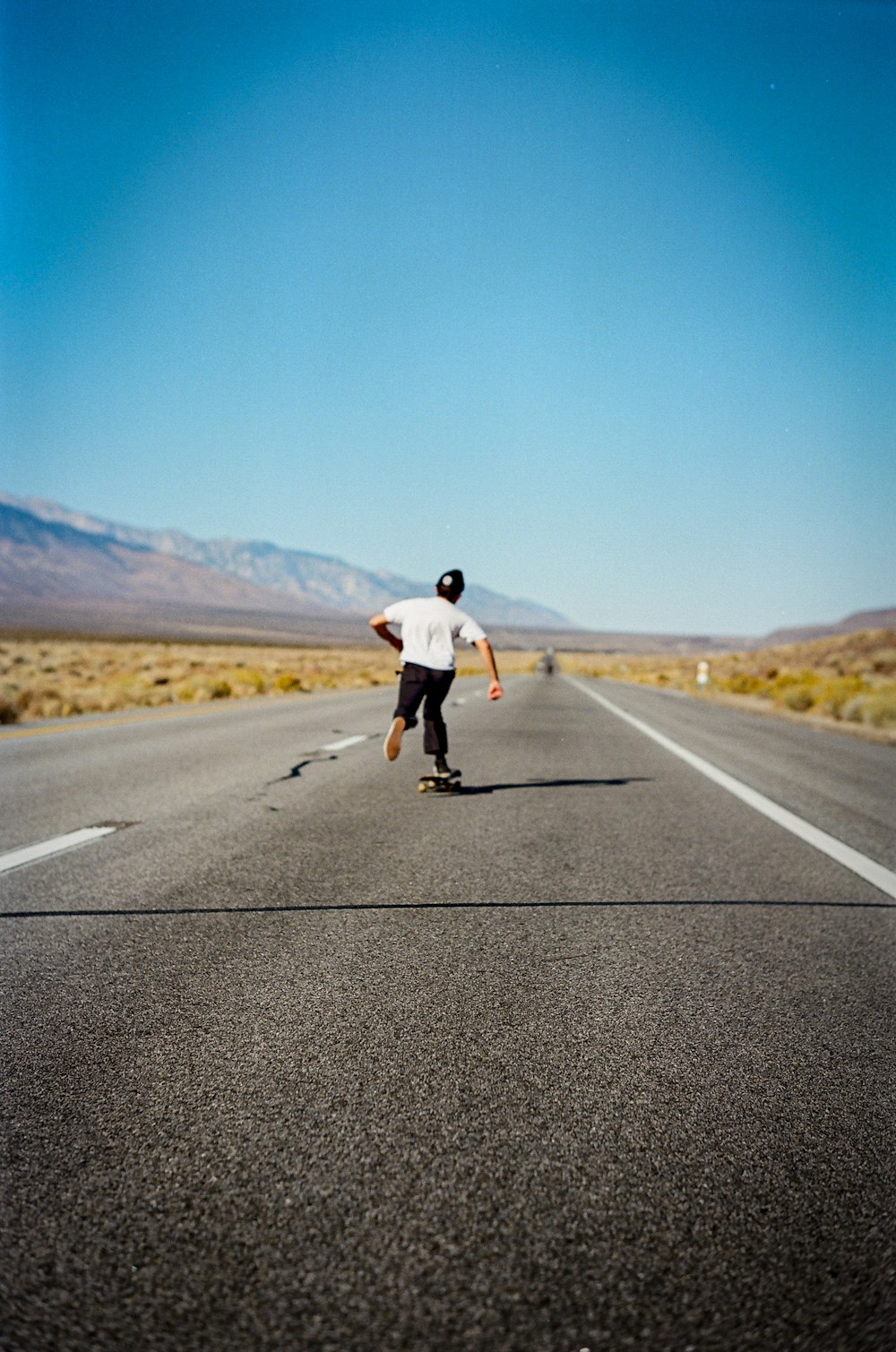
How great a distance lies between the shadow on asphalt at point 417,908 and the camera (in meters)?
4.84

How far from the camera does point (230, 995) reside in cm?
368

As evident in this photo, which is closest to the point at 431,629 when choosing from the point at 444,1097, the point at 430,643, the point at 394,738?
the point at 430,643

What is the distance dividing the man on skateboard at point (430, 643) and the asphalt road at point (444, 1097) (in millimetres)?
2324

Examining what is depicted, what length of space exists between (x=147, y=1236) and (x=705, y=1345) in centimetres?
114

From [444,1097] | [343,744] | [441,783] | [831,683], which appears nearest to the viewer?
[444,1097]

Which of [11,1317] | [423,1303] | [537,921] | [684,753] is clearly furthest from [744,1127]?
[684,753]

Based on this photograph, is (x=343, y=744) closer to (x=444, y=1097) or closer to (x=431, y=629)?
(x=431, y=629)

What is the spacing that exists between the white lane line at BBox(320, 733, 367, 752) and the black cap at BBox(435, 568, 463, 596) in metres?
4.46

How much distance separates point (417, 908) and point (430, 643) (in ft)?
13.1

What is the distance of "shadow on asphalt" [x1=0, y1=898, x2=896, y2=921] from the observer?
484cm

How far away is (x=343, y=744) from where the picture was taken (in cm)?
1336

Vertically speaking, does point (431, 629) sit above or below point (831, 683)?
above

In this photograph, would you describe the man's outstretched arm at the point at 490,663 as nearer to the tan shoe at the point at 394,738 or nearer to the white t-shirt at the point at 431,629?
the white t-shirt at the point at 431,629

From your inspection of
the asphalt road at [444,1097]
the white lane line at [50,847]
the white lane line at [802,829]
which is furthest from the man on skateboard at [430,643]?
the white lane line at [50,847]
